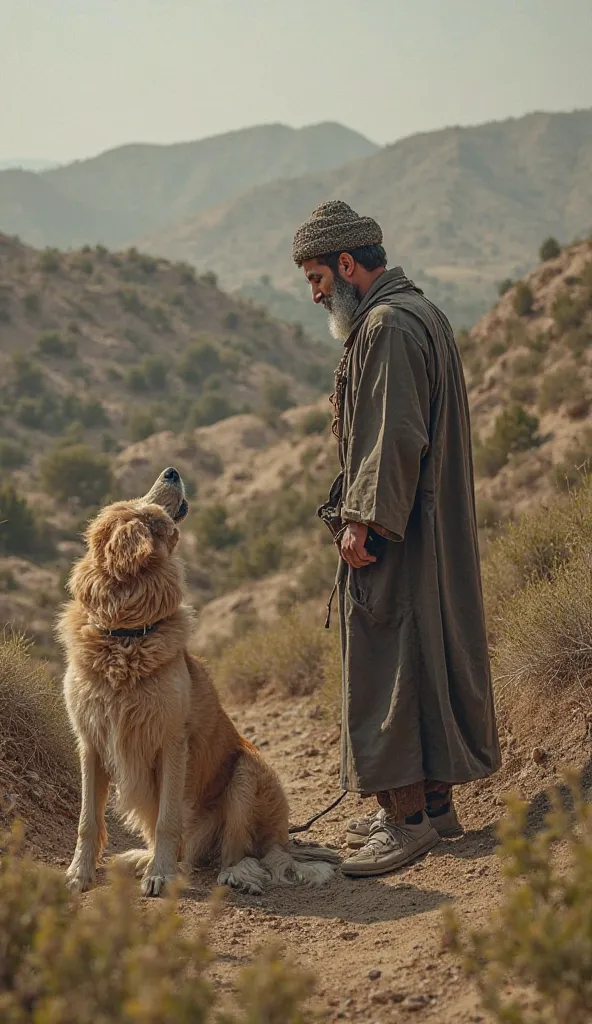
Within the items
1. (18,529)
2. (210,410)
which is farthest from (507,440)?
(210,410)

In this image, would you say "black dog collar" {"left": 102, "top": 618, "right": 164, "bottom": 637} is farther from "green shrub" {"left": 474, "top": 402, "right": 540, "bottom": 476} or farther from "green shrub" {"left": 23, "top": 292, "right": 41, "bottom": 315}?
"green shrub" {"left": 23, "top": 292, "right": 41, "bottom": 315}

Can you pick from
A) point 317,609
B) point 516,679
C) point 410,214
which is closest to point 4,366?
point 317,609

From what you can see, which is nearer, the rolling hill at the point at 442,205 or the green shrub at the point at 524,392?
the green shrub at the point at 524,392

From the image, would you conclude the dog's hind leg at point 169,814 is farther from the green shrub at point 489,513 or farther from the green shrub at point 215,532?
the green shrub at point 215,532

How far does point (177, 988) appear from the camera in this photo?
232cm

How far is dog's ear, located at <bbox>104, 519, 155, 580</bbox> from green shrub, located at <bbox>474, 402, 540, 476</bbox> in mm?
12640

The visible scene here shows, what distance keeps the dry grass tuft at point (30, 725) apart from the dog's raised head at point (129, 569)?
125 centimetres

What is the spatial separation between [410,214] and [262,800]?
502ft

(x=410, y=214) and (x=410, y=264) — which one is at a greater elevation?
(x=410, y=214)

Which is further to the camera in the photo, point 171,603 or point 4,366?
point 4,366

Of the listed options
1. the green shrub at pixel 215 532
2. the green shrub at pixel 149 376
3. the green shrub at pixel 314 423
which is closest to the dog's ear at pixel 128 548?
the green shrub at pixel 215 532

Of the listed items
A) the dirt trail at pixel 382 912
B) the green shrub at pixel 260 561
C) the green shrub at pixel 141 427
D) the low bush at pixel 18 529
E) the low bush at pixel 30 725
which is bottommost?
the dirt trail at pixel 382 912

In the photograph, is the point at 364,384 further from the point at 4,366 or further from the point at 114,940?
the point at 4,366

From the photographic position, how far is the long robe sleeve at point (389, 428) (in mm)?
4301
